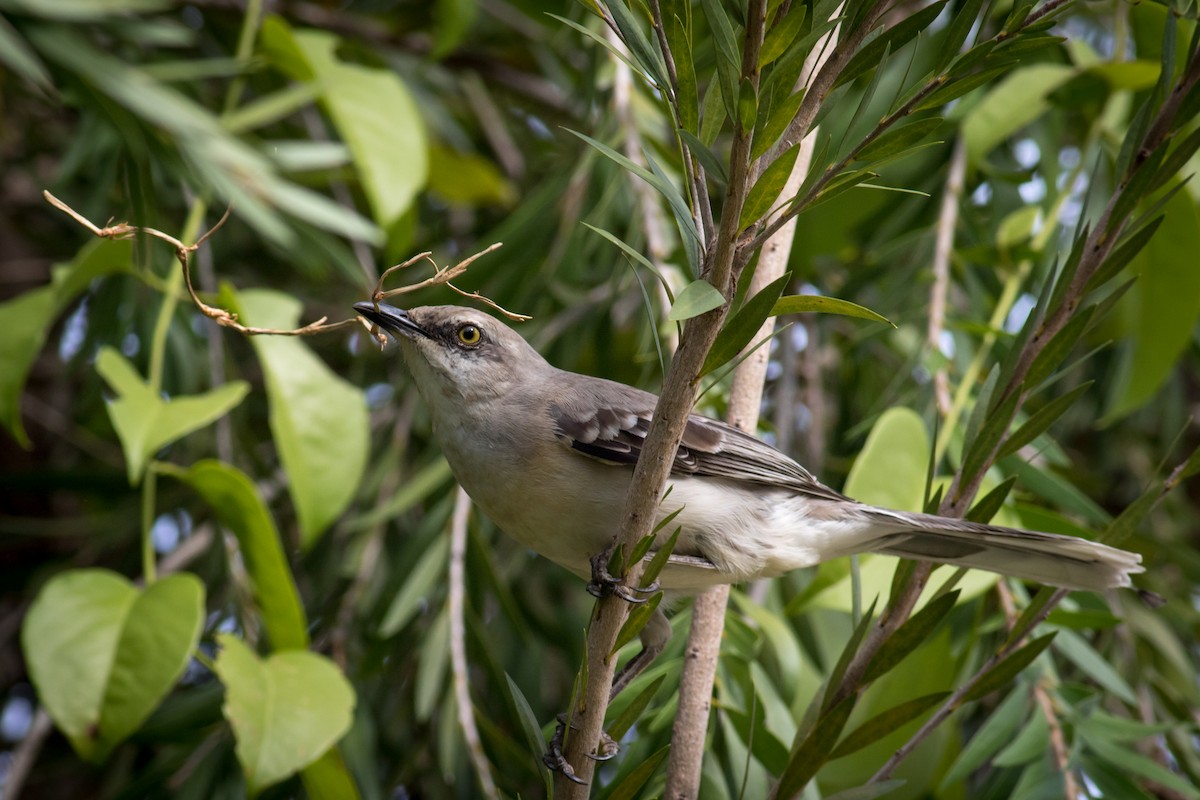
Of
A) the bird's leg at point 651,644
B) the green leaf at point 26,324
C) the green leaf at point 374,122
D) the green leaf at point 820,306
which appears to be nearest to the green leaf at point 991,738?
the bird's leg at point 651,644

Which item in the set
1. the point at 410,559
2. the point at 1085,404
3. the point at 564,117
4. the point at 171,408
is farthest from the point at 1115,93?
the point at 171,408

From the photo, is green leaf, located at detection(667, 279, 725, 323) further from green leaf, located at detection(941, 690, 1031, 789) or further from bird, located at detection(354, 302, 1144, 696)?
green leaf, located at detection(941, 690, 1031, 789)

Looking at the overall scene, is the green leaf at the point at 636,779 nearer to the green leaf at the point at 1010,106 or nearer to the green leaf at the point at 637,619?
the green leaf at the point at 637,619

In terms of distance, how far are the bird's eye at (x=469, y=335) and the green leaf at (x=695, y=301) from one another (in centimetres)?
185

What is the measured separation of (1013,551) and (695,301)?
1.56 metres

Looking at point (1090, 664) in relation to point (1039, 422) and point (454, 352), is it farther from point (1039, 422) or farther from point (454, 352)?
point (454, 352)

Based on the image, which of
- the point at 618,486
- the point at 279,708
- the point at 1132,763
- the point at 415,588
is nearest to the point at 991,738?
the point at 1132,763

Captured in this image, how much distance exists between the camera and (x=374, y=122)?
3818mm

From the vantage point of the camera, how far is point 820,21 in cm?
162

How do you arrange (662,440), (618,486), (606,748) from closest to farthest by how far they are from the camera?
(662,440) → (606,748) → (618,486)

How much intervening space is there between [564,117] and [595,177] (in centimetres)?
142

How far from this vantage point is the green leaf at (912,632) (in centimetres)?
195

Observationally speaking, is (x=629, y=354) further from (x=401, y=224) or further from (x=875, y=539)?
(x=875, y=539)

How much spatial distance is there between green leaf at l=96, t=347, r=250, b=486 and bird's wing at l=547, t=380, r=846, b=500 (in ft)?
3.12
